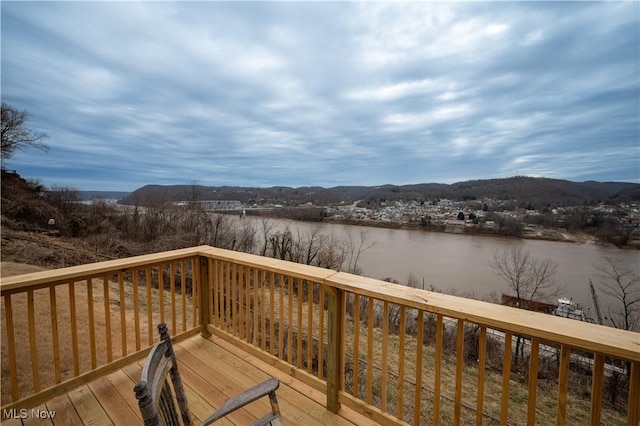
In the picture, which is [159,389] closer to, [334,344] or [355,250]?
[334,344]

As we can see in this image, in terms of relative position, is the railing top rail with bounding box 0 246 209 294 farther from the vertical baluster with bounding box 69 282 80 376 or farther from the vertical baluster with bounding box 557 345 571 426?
the vertical baluster with bounding box 557 345 571 426

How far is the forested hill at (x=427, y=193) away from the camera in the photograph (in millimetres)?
14547

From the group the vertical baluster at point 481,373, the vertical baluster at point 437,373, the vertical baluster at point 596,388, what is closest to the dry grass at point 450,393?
the vertical baluster at point 437,373

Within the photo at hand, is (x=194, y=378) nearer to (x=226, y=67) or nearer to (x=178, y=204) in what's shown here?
(x=226, y=67)

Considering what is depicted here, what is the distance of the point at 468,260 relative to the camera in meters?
20.0

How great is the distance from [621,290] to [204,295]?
2032 cm

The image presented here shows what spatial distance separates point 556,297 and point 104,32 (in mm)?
20928

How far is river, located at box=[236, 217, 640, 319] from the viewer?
51.9 ft

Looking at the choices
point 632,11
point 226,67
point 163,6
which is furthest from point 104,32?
point 632,11

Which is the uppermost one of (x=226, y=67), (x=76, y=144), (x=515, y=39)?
(x=515, y=39)

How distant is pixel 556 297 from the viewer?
48.4ft

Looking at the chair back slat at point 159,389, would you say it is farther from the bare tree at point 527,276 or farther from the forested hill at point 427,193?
the bare tree at point 527,276

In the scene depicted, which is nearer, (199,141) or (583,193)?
(583,193)

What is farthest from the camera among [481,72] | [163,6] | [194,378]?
[481,72]
